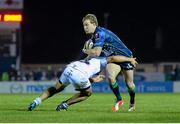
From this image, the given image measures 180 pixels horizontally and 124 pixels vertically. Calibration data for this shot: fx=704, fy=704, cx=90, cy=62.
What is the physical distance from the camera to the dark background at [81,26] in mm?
58719

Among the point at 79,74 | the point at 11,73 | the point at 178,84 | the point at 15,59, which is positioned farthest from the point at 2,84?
the point at 79,74

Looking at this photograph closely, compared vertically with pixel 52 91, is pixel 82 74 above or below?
above

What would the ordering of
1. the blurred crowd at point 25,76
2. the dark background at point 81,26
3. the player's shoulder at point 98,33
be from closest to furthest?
the player's shoulder at point 98,33 < the blurred crowd at point 25,76 < the dark background at point 81,26

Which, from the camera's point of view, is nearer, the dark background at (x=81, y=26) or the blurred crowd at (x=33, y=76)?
the blurred crowd at (x=33, y=76)

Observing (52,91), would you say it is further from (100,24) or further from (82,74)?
(100,24)

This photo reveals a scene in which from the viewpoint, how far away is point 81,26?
196ft

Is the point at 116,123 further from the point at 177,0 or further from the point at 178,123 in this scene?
the point at 177,0

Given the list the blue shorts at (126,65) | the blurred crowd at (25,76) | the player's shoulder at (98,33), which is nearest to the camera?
the player's shoulder at (98,33)

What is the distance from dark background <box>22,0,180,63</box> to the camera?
58.7 meters

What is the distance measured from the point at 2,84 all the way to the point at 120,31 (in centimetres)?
2569

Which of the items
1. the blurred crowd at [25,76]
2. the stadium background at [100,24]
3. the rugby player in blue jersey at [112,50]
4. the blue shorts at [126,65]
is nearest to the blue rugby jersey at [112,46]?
the rugby player in blue jersey at [112,50]

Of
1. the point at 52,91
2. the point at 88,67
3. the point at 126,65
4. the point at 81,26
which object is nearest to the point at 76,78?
the point at 88,67

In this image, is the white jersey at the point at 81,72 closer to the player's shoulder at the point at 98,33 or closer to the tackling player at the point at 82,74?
the tackling player at the point at 82,74

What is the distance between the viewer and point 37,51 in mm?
60406
